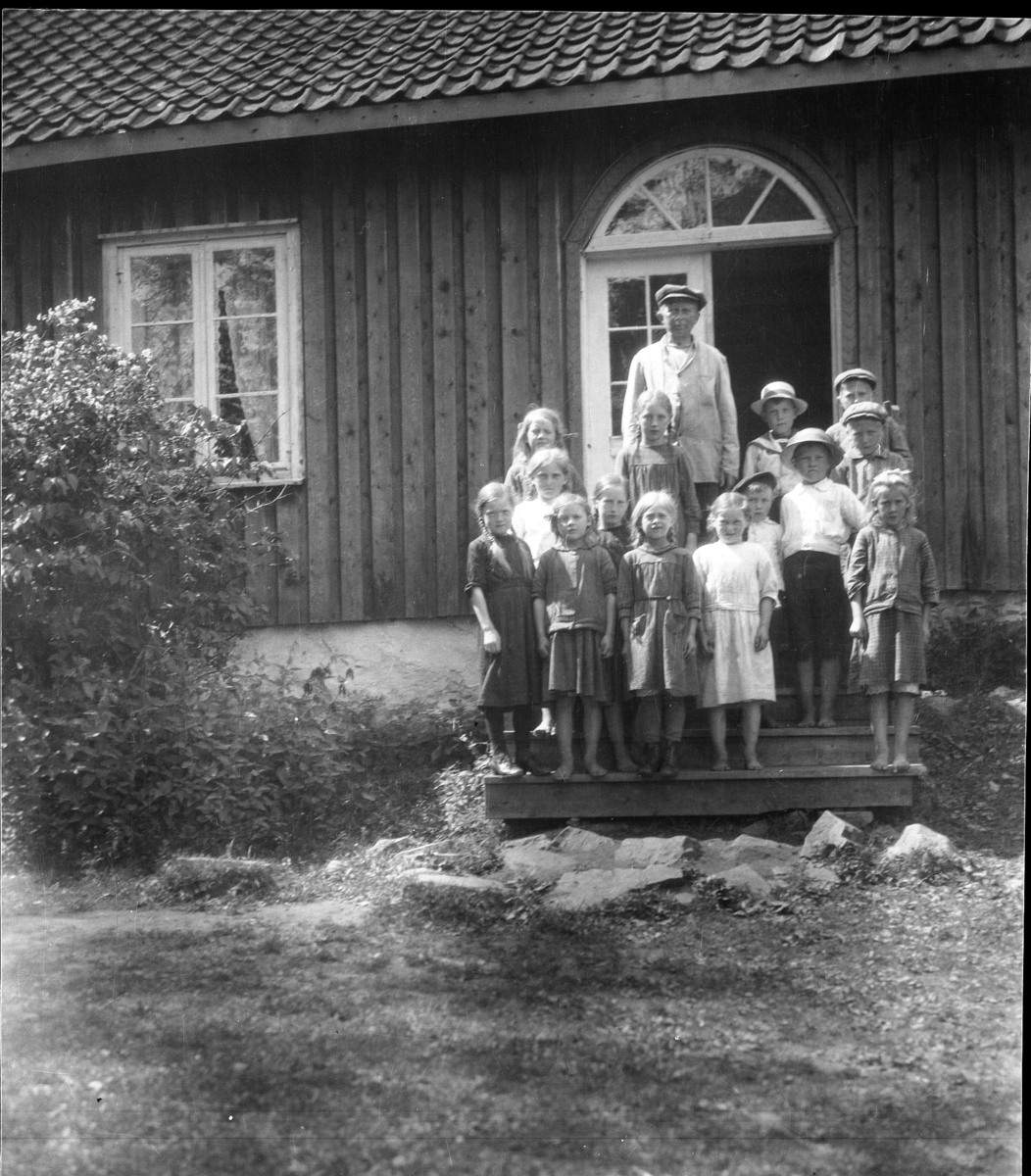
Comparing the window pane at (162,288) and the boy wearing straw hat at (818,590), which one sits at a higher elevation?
the window pane at (162,288)

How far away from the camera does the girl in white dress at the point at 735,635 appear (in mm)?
4203

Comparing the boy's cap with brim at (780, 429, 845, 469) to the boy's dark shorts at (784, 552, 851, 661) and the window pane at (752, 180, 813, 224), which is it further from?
the window pane at (752, 180, 813, 224)

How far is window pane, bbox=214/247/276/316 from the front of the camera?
4688 mm

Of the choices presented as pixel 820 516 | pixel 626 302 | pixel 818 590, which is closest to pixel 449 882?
pixel 818 590

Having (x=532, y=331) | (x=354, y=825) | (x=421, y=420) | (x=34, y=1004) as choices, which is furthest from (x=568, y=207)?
(x=34, y=1004)

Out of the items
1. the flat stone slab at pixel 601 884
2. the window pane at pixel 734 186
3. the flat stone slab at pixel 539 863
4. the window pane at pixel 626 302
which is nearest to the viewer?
the flat stone slab at pixel 601 884

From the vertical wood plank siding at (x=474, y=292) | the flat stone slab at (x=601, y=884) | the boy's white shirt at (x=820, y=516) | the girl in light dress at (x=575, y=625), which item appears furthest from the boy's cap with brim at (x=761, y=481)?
the flat stone slab at (x=601, y=884)

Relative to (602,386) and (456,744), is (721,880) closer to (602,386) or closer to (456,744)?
(456,744)

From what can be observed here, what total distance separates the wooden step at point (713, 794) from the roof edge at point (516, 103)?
2.48m

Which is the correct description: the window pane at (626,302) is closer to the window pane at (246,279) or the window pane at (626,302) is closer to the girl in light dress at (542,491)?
the girl in light dress at (542,491)

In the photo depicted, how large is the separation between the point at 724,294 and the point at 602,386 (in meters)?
1.16

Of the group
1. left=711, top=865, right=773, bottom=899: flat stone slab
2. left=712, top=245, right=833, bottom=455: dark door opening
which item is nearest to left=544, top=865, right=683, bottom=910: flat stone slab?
left=711, top=865, right=773, bottom=899: flat stone slab

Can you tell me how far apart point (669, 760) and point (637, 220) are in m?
2.36

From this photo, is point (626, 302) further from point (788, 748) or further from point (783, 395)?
point (788, 748)
